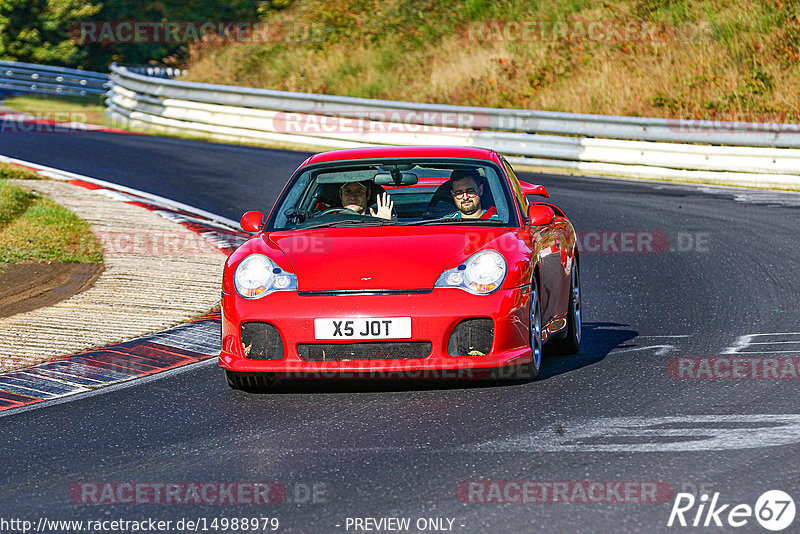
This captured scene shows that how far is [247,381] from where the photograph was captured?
23.4 feet

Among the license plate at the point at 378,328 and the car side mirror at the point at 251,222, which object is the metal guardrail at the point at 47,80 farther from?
the license plate at the point at 378,328

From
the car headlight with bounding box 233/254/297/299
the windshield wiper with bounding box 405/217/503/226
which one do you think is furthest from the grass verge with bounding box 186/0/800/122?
the car headlight with bounding box 233/254/297/299

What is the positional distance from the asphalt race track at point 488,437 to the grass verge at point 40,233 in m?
4.33

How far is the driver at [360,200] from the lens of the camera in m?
7.93

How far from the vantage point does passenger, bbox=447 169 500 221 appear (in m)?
7.70

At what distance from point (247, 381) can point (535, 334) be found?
1687 millimetres

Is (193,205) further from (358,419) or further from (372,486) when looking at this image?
(372,486)

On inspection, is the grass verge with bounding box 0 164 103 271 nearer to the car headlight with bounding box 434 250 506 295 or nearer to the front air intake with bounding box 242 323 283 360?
the front air intake with bounding box 242 323 283 360

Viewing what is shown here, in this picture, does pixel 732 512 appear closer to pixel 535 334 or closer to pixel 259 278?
pixel 535 334

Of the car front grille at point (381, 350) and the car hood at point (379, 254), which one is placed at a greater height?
the car hood at point (379, 254)

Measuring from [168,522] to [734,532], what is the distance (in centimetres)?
213

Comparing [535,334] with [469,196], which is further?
[469,196]

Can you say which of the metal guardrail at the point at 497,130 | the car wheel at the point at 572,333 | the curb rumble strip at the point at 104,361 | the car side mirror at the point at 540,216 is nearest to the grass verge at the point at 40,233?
the curb rumble strip at the point at 104,361
